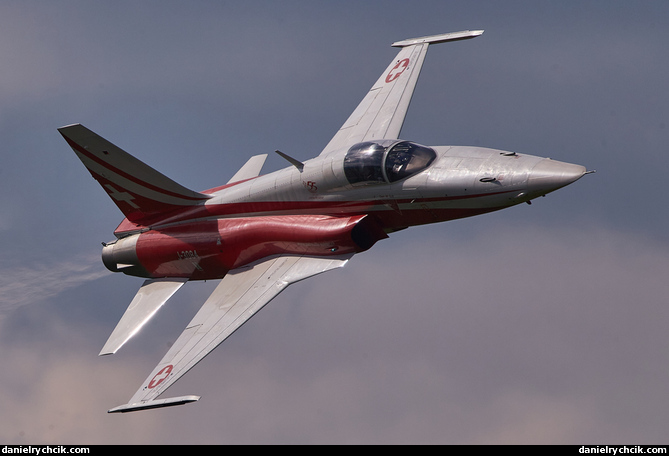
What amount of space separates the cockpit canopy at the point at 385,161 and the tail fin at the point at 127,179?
585 cm

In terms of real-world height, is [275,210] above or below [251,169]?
below

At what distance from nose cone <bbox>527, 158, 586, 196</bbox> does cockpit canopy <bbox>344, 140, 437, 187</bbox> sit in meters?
3.21

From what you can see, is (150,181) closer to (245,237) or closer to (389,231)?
(245,237)

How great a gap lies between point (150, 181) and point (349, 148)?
726cm

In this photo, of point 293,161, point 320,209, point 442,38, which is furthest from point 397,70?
point 320,209

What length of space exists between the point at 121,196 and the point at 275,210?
581 centimetres

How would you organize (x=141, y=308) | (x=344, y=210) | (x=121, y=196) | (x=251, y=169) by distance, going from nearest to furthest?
1. (x=344, y=210)
2. (x=141, y=308)
3. (x=121, y=196)
4. (x=251, y=169)

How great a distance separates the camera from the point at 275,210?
29703mm

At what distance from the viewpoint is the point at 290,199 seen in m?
29.4

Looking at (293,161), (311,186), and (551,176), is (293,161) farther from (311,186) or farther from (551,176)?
(551,176)

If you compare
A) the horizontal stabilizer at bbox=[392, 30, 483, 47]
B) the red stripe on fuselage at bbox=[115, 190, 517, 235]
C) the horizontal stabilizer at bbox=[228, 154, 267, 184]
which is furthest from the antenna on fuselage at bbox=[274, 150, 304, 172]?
the horizontal stabilizer at bbox=[392, 30, 483, 47]

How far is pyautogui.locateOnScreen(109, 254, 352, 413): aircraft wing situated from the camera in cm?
2691

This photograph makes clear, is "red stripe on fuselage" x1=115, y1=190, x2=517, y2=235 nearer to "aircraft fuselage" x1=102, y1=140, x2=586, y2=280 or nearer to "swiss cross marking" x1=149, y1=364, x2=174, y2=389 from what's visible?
"aircraft fuselage" x1=102, y1=140, x2=586, y2=280

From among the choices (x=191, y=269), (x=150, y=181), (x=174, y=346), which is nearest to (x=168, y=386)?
(x=174, y=346)
